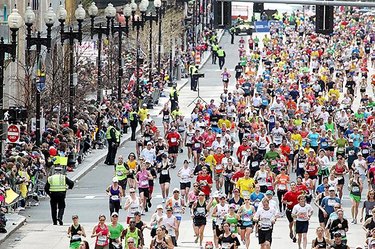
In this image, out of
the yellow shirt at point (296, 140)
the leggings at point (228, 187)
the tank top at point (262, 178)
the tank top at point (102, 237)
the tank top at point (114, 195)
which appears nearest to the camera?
the tank top at point (102, 237)

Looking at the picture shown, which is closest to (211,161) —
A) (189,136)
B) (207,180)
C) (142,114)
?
(207,180)

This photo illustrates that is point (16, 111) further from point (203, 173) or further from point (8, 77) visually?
point (8, 77)

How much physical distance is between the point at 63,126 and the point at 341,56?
38705 mm

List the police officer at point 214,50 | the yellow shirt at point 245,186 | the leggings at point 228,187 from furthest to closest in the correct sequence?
the police officer at point 214,50, the leggings at point 228,187, the yellow shirt at point 245,186

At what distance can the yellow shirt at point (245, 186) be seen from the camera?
37.7 meters

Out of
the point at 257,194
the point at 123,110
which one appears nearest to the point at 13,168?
the point at 257,194

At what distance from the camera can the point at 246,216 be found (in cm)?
3441

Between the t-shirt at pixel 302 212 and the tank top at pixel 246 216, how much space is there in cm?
106

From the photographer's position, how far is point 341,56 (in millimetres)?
88500

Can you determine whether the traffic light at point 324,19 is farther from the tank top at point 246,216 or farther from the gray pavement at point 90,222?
the gray pavement at point 90,222

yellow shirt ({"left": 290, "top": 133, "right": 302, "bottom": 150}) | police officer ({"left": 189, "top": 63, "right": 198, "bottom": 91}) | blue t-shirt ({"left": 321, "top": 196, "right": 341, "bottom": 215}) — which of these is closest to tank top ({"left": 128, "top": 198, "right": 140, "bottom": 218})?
blue t-shirt ({"left": 321, "top": 196, "right": 341, "bottom": 215})

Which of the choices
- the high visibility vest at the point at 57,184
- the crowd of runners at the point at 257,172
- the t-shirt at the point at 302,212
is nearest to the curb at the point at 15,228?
the high visibility vest at the point at 57,184

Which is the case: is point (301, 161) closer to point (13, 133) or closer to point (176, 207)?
point (13, 133)

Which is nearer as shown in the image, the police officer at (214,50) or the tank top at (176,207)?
the tank top at (176,207)
